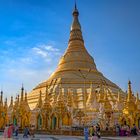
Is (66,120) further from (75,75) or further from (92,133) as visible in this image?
(75,75)

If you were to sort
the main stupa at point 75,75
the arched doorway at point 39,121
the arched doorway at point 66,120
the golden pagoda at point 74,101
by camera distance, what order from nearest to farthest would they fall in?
1. the golden pagoda at point 74,101
2. the arched doorway at point 66,120
3. the arched doorway at point 39,121
4. the main stupa at point 75,75

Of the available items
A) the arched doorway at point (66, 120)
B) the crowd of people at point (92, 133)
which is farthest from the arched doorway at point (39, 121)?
the crowd of people at point (92, 133)

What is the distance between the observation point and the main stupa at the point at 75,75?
5725 cm

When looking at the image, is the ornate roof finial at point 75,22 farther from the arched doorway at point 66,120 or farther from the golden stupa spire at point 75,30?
the arched doorway at point 66,120

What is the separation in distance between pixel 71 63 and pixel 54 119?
28.2 meters

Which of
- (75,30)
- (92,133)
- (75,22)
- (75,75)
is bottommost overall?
(92,133)

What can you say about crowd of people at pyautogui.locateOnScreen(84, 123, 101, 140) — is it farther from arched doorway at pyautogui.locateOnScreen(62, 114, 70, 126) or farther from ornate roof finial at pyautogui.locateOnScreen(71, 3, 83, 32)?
ornate roof finial at pyautogui.locateOnScreen(71, 3, 83, 32)

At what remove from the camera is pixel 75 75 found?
2437 inches

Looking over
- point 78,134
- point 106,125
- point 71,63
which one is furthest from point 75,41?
point 78,134

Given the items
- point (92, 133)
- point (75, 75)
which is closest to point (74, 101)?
point (75, 75)

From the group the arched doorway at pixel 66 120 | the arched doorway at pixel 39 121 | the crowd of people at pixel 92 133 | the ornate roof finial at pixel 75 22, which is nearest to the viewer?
the crowd of people at pixel 92 133

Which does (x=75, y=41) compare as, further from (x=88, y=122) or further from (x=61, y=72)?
(x=88, y=122)

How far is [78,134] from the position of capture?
2944 cm

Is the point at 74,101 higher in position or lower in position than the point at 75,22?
lower
